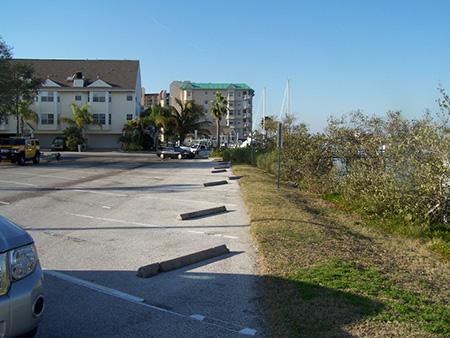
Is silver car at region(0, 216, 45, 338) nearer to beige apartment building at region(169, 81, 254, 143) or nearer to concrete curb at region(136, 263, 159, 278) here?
concrete curb at region(136, 263, 159, 278)

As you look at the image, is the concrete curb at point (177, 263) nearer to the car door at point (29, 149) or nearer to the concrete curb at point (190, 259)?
the concrete curb at point (190, 259)

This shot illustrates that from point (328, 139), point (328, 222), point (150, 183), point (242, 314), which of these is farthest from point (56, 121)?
point (242, 314)

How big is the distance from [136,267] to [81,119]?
49.7 m

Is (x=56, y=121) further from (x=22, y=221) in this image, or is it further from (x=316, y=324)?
(x=316, y=324)

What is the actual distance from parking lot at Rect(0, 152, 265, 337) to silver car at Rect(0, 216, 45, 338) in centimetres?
90

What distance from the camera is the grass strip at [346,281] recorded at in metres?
4.21

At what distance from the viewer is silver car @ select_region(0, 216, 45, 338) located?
306 cm

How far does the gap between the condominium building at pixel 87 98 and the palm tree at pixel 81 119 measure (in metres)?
1.74

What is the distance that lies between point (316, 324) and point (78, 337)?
2.37 m

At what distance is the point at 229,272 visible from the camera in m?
6.20

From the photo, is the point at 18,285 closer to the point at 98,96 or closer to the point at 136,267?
the point at 136,267

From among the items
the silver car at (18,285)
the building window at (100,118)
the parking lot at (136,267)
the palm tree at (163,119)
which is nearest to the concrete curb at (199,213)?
the parking lot at (136,267)

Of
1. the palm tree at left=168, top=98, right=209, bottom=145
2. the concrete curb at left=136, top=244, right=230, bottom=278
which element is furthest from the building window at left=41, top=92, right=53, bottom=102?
the concrete curb at left=136, top=244, right=230, bottom=278

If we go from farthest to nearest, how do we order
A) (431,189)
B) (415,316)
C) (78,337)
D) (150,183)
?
(150,183) < (431,189) < (415,316) < (78,337)
